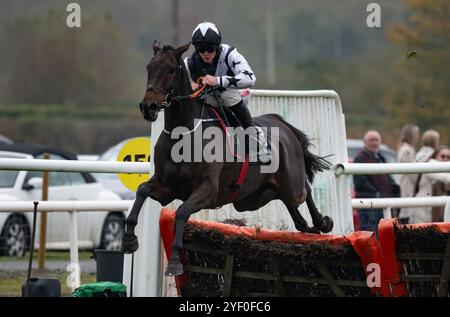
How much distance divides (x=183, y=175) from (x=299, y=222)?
166 cm

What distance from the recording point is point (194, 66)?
27.8 ft

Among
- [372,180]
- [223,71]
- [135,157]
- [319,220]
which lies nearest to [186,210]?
[223,71]

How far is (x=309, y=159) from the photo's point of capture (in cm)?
959

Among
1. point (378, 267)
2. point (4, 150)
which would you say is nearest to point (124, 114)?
point (4, 150)

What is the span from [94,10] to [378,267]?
4140 centimetres

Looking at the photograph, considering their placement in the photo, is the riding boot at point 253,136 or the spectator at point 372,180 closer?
the riding boot at point 253,136

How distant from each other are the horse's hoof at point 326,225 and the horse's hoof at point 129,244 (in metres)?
2.24

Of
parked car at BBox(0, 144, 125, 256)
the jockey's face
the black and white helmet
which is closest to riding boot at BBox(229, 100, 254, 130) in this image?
the jockey's face

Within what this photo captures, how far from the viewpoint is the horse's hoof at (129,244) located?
763cm

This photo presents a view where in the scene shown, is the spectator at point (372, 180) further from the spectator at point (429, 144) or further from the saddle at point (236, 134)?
the saddle at point (236, 134)

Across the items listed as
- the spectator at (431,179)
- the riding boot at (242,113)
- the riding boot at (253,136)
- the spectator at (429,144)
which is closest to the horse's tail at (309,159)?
the riding boot at (253,136)

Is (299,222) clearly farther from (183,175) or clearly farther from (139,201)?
(139,201)

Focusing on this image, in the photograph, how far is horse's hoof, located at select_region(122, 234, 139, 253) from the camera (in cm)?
763

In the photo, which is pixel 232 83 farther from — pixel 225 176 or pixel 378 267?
pixel 378 267
